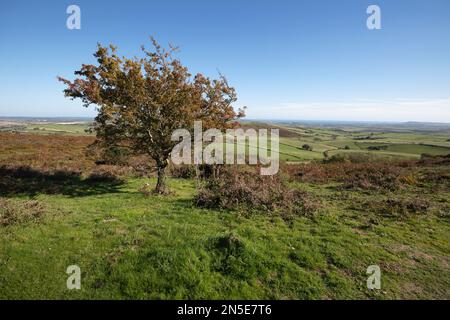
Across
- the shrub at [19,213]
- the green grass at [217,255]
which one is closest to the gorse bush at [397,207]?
the green grass at [217,255]

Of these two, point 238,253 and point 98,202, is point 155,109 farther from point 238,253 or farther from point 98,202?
point 238,253

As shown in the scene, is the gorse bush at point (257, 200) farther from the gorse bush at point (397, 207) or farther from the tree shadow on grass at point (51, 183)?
the tree shadow on grass at point (51, 183)

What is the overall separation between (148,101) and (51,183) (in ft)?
32.0

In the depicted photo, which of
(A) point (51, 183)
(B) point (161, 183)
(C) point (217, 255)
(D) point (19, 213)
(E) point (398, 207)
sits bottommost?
(C) point (217, 255)

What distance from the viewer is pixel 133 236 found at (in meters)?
8.82

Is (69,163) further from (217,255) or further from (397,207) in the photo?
(397,207)

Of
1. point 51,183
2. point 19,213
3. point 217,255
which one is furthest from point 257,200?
point 51,183

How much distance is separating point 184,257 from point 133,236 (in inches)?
95.0

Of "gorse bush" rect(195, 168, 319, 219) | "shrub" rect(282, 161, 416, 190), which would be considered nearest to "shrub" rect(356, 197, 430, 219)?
"gorse bush" rect(195, 168, 319, 219)

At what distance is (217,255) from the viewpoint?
780 cm

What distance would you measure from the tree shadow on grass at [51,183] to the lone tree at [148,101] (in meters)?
3.50

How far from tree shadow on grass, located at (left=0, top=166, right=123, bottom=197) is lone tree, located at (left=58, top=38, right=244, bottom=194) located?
3.50 m
